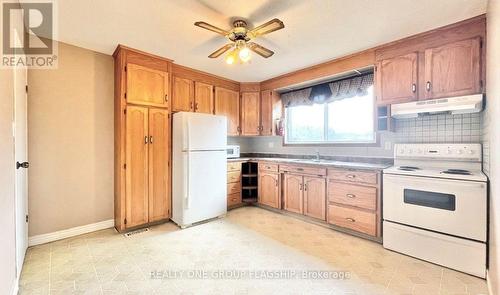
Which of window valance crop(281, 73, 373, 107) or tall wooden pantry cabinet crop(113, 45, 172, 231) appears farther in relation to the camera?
window valance crop(281, 73, 373, 107)

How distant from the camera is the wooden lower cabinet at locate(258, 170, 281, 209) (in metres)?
3.80

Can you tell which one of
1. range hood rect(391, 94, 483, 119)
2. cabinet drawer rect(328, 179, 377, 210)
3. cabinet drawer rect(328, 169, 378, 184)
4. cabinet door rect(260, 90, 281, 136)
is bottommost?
cabinet drawer rect(328, 179, 377, 210)

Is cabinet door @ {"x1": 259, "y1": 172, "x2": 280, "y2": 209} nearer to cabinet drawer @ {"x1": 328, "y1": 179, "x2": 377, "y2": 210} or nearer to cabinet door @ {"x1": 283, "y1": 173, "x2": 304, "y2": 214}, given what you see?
cabinet door @ {"x1": 283, "y1": 173, "x2": 304, "y2": 214}

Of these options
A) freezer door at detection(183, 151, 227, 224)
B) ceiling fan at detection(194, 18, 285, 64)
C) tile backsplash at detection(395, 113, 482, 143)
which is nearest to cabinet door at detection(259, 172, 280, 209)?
freezer door at detection(183, 151, 227, 224)

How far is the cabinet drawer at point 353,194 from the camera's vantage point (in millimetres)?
2673

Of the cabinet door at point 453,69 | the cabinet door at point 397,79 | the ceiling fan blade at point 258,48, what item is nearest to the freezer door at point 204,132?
the ceiling fan blade at point 258,48

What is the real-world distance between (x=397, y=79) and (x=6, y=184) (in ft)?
12.5

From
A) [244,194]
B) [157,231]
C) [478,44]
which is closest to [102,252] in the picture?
[157,231]

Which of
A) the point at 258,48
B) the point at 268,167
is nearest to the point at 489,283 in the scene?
the point at 268,167

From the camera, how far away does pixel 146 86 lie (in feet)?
10.1

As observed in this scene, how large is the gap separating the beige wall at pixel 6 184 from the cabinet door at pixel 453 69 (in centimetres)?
375

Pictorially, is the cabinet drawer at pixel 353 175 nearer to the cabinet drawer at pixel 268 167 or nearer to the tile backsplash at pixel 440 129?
the tile backsplash at pixel 440 129

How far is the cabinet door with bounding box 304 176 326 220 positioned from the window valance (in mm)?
1419

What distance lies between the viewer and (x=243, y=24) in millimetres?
2178
